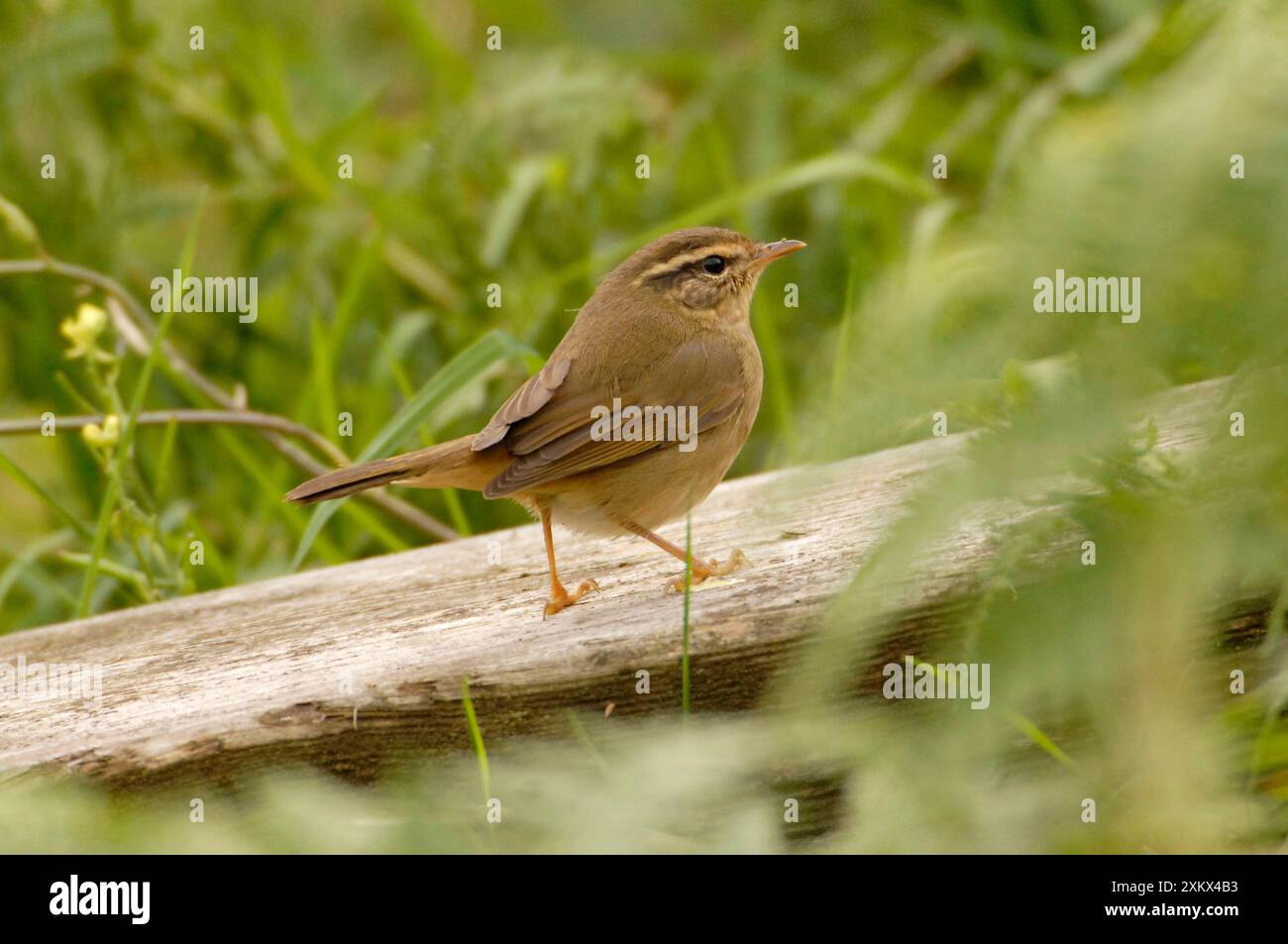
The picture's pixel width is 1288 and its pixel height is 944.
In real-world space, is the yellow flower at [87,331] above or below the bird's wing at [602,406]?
above

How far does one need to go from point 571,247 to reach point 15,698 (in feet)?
11.7

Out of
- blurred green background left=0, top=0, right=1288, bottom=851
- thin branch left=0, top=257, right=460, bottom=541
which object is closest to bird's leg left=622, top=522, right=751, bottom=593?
blurred green background left=0, top=0, right=1288, bottom=851

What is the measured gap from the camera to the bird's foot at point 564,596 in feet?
11.0

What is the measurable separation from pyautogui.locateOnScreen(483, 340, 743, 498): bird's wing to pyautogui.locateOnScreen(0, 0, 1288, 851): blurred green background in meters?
0.38

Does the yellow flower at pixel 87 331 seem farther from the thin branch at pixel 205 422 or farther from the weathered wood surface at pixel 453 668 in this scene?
the weathered wood surface at pixel 453 668

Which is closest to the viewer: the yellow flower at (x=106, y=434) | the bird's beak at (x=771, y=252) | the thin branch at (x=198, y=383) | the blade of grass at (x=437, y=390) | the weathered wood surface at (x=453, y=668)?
the weathered wood surface at (x=453, y=668)

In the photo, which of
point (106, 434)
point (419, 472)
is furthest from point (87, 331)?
point (419, 472)

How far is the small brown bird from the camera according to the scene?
391cm

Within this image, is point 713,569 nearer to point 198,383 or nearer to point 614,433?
point 614,433

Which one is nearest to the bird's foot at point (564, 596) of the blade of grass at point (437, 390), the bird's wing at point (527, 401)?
the bird's wing at point (527, 401)

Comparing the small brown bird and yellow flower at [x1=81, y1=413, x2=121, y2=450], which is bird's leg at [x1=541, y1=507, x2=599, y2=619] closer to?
the small brown bird

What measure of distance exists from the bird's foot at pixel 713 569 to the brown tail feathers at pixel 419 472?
86 centimetres

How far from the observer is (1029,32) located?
7.32 metres

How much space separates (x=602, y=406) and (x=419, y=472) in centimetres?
55
